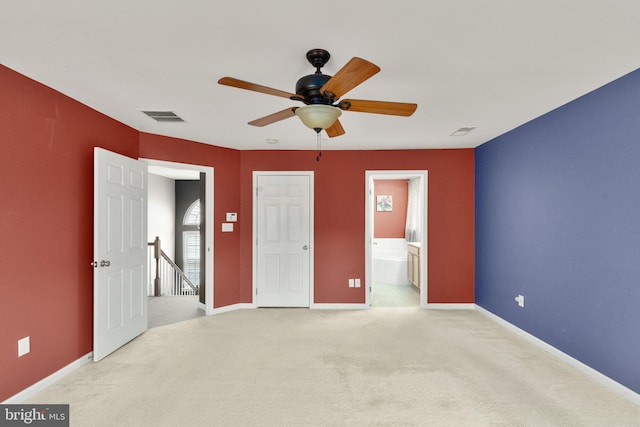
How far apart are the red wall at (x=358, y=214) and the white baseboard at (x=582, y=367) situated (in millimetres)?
1051

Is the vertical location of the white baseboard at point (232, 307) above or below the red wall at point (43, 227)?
below

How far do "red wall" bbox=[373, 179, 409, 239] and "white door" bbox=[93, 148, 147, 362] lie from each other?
5084 mm

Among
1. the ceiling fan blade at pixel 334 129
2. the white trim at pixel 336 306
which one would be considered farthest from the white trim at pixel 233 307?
the ceiling fan blade at pixel 334 129

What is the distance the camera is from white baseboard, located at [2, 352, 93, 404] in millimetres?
2364

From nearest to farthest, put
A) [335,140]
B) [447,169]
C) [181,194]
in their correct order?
[335,140] → [447,169] → [181,194]

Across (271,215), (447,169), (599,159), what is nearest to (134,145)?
(271,215)

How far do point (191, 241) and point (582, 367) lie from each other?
27.6 feet

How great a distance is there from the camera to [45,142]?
262 centimetres

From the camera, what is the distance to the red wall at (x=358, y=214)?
487cm

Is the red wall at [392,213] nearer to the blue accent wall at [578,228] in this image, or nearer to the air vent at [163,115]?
the blue accent wall at [578,228]

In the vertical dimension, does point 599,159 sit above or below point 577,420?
above

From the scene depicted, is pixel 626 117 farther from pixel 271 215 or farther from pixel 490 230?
pixel 271 215

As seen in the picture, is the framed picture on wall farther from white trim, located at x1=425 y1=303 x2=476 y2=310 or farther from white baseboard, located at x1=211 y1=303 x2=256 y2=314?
white baseboard, located at x1=211 y1=303 x2=256 y2=314

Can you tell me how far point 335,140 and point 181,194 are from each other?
6.00 meters
